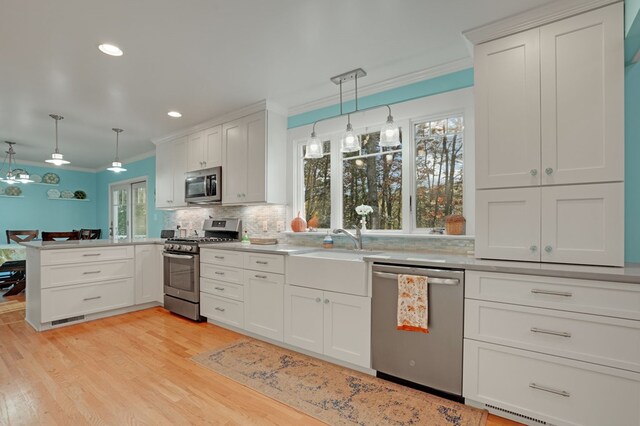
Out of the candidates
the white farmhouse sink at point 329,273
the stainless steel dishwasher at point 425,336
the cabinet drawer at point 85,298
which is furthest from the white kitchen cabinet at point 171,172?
the stainless steel dishwasher at point 425,336

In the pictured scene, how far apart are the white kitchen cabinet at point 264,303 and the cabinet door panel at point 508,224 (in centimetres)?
173

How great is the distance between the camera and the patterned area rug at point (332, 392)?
1937 millimetres

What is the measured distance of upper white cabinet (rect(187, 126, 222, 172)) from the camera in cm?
429

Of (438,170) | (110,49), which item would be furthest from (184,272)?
(438,170)

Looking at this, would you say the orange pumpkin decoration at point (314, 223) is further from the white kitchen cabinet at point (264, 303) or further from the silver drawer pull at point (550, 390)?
the silver drawer pull at point (550, 390)

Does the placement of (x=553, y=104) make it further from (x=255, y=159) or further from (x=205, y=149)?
(x=205, y=149)

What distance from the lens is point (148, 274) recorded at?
4301 mm

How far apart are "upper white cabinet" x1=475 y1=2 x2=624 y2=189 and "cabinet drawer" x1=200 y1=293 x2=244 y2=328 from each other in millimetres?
2571

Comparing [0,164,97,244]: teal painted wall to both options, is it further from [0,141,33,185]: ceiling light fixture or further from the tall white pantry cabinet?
the tall white pantry cabinet

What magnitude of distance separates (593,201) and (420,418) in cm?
164

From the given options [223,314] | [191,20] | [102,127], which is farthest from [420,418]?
[102,127]

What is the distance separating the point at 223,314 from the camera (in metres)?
3.50

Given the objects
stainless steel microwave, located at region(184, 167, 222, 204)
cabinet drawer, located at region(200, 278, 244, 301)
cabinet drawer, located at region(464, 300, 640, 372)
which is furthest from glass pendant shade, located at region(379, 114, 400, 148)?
stainless steel microwave, located at region(184, 167, 222, 204)

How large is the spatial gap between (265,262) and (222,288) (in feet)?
2.53
